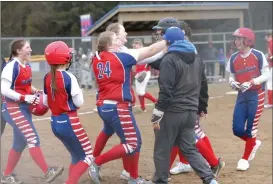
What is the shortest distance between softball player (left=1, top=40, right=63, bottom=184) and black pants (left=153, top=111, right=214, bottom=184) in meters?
1.24

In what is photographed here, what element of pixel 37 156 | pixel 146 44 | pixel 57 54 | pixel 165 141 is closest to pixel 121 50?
pixel 57 54

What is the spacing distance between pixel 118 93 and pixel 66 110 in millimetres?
652

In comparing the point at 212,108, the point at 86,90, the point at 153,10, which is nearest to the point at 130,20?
the point at 153,10

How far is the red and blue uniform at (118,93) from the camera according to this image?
18.1ft

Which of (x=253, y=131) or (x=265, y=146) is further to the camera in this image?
(x=265, y=146)

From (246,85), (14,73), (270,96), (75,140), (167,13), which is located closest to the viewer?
(75,140)

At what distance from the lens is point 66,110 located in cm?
526

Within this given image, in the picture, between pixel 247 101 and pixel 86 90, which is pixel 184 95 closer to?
pixel 247 101

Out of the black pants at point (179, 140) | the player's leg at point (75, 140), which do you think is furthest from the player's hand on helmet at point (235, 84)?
the player's leg at point (75, 140)

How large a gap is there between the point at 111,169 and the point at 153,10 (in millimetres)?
15251

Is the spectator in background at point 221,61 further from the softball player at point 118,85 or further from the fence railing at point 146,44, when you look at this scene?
the softball player at point 118,85

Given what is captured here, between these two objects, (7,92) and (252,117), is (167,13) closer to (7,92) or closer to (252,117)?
(252,117)

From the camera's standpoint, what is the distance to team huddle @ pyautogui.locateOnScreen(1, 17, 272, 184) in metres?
5.25

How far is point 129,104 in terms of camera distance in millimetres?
5641
